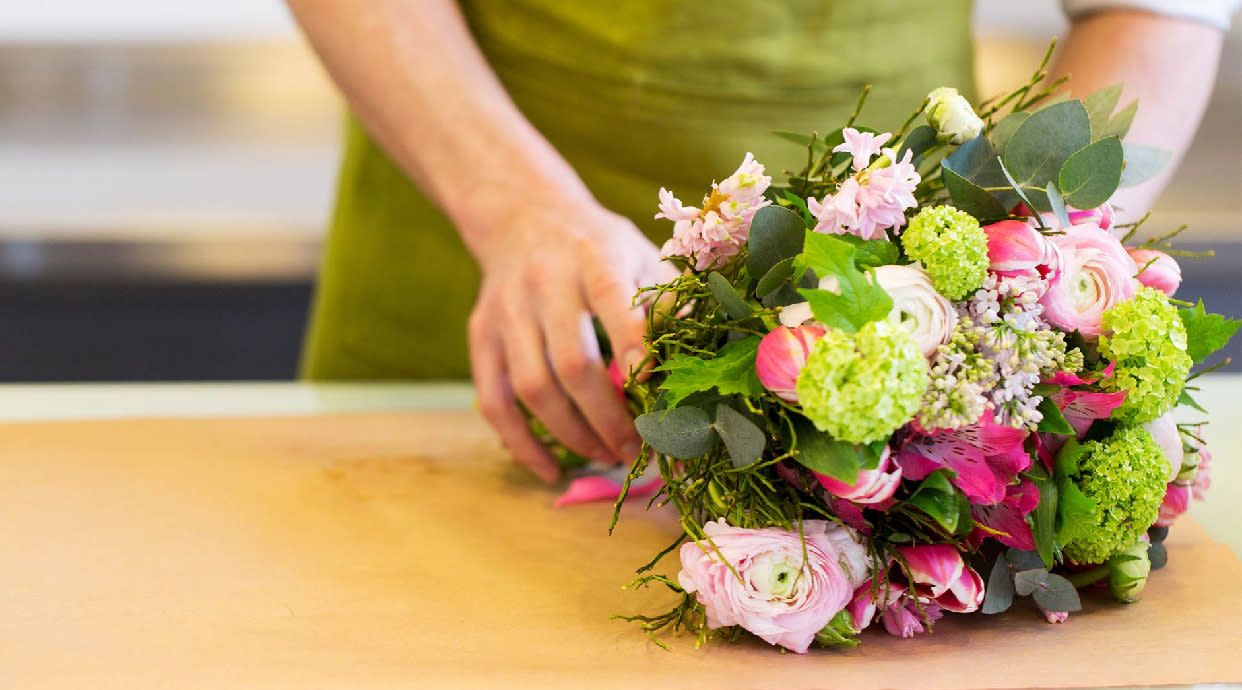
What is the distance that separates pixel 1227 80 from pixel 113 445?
195 cm

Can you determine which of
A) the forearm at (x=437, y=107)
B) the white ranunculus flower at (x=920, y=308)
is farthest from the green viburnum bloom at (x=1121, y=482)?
the forearm at (x=437, y=107)

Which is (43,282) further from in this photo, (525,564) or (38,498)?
(525,564)

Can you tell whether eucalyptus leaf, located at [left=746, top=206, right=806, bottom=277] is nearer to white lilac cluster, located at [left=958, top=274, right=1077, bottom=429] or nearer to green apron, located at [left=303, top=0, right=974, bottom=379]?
white lilac cluster, located at [left=958, top=274, right=1077, bottom=429]

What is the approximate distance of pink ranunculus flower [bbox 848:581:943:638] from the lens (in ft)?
1.98

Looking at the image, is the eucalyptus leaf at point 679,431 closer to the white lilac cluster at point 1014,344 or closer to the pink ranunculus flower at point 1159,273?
the white lilac cluster at point 1014,344

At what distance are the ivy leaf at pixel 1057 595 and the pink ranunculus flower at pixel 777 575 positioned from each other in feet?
0.33

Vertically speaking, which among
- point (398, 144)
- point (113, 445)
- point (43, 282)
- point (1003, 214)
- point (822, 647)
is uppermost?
point (1003, 214)

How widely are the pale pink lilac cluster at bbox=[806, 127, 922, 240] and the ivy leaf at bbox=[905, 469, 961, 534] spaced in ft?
0.38

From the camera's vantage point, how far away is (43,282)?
216 centimetres

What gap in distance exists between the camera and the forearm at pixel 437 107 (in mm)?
894

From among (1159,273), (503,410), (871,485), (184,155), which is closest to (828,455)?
(871,485)

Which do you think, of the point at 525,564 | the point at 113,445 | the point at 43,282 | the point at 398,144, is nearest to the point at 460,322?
the point at 398,144

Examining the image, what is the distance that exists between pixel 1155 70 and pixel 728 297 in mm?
593

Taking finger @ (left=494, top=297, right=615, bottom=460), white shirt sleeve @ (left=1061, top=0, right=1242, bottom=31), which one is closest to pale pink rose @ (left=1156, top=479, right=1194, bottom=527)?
finger @ (left=494, top=297, right=615, bottom=460)
